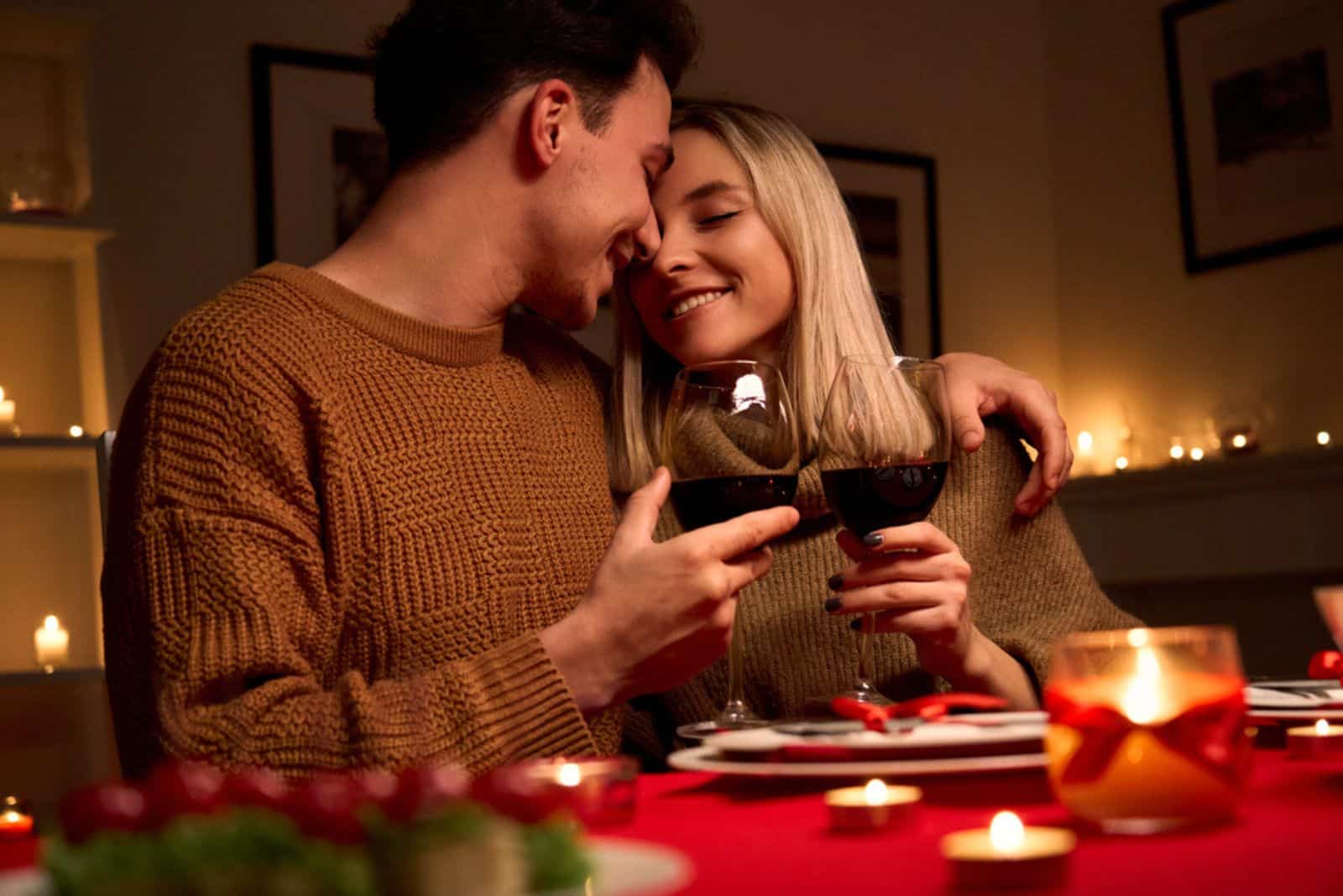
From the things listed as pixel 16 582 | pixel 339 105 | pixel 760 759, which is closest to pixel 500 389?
pixel 760 759

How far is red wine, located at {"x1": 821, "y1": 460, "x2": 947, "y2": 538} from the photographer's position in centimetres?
123

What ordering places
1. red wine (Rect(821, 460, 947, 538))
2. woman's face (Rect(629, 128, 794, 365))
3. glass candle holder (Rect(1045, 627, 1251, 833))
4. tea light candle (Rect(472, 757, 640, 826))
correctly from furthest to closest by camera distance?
woman's face (Rect(629, 128, 794, 365)), red wine (Rect(821, 460, 947, 538)), tea light candle (Rect(472, 757, 640, 826)), glass candle holder (Rect(1045, 627, 1251, 833))

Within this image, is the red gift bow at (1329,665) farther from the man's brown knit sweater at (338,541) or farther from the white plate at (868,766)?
the man's brown knit sweater at (338,541)

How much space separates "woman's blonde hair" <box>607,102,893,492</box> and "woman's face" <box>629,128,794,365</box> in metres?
0.02

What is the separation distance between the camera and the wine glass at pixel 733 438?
3.89ft

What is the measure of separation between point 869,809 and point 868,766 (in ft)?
0.38

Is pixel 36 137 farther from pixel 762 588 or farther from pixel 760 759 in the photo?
pixel 760 759

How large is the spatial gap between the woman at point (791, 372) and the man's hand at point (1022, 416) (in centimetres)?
6

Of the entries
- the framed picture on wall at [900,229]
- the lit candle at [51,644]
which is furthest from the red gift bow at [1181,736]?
the framed picture on wall at [900,229]

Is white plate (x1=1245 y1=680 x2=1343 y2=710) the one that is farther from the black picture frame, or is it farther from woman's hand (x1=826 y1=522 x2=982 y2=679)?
the black picture frame

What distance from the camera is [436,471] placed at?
1473mm

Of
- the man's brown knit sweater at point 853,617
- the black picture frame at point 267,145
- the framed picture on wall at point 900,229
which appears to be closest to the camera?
the man's brown knit sweater at point 853,617

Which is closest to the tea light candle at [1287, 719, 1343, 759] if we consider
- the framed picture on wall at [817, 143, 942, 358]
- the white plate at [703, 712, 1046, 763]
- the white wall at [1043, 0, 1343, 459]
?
the white plate at [703, 712, 1046, 763]

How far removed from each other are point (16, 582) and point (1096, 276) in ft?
11.3
